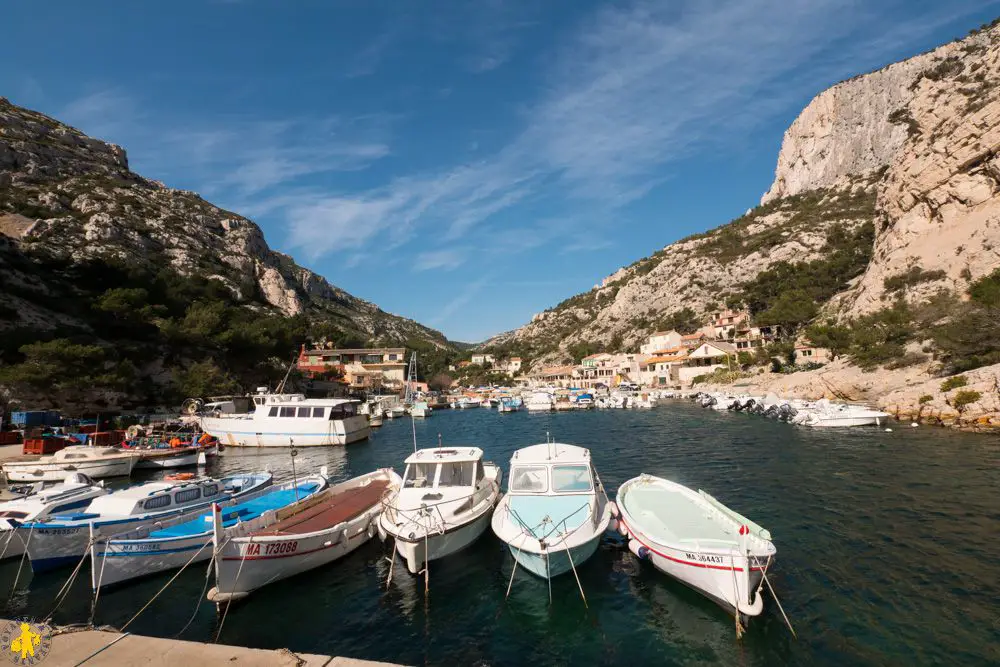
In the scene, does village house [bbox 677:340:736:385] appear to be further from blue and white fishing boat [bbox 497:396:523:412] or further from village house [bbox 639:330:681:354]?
blue and white fishing boat [bbox 497:396:523:412]

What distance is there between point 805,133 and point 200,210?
623 ft

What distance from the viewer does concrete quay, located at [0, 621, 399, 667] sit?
20.0ft

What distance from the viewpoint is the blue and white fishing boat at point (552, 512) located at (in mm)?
11266

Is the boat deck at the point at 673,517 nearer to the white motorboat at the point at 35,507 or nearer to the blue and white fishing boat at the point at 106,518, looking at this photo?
the blue and white fishing boat at the point at 106,518

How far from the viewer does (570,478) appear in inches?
550

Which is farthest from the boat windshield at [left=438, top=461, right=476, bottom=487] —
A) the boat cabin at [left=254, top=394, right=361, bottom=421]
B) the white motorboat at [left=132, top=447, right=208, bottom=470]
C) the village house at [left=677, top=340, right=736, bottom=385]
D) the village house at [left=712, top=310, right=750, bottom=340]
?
the village house at [left=712, top=310, right=750, bottom=340]

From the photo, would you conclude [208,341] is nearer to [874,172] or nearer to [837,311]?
[837,311]

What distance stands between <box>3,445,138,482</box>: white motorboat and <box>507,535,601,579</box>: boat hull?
2653 centimetres

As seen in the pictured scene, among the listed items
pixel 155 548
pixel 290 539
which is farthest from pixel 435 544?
pixel 155 548

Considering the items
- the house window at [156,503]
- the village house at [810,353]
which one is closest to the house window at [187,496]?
the house window at [156,503]

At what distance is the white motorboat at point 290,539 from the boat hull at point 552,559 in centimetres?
553

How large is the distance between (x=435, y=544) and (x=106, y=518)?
10592 mm

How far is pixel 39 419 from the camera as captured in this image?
1428 inches

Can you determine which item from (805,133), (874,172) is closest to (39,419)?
(874,172)
